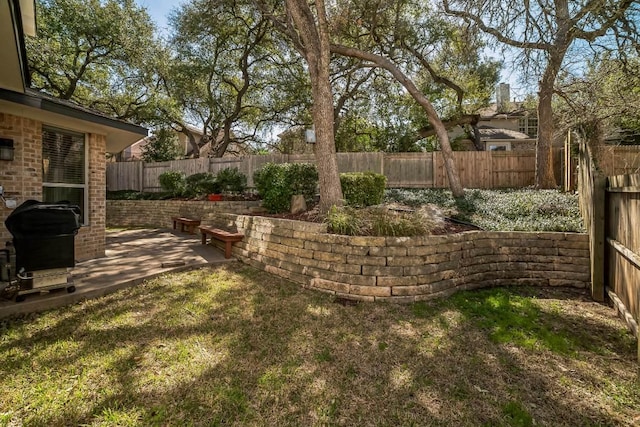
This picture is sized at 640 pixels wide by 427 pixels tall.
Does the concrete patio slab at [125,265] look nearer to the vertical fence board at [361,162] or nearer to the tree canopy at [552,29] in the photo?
the vertical fence board at [361,162]

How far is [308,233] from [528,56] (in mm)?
5985

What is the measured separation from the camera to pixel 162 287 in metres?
4.05

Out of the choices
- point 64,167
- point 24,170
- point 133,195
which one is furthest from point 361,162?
point 133,195

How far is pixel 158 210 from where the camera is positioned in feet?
35.0

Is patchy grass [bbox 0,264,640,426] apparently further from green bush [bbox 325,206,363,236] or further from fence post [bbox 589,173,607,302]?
green bush [bbox 325,206,363,236]

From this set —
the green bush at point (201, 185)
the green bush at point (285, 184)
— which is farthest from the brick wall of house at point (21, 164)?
the green bush at point (201, 185)

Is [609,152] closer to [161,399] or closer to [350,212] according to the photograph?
[350,212]

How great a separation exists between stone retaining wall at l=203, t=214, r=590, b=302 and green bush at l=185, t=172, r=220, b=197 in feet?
15.1

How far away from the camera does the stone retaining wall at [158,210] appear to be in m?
8.50

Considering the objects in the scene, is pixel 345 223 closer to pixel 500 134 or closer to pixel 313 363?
pixel 313 363

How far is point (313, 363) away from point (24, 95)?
16.3 ft

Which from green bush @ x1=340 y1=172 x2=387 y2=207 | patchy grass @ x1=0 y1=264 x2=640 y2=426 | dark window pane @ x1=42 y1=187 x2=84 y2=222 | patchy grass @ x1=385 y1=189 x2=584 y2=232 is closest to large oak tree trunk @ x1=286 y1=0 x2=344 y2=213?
green bush @ x1=340 y1=172 x2=387 y2=207

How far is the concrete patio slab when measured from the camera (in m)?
3.33

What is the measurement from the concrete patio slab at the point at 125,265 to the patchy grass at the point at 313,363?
17 centimetres
